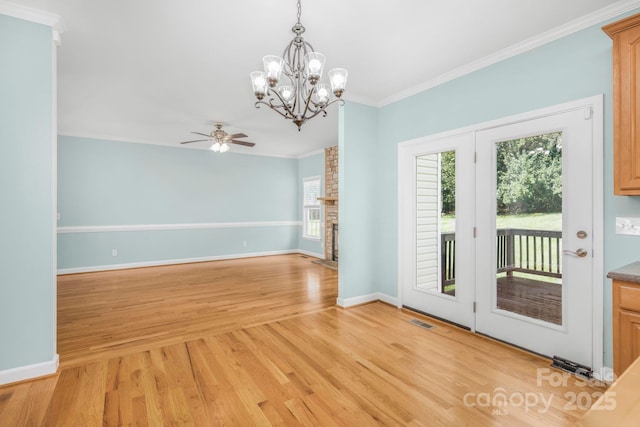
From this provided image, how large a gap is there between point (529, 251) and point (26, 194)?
166 inches

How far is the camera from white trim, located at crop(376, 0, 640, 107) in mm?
2211

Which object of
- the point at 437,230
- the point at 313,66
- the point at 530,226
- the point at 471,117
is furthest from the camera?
the point at 437,230

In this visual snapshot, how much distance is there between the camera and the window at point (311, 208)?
8.10 metres

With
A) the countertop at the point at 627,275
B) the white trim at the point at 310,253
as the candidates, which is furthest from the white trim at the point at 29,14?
the white trim at the point at 310,253

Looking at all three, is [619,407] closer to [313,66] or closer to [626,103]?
[313,66]

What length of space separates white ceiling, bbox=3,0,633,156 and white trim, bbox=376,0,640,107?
0.12ft

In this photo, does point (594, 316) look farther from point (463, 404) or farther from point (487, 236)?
point (463, 404)

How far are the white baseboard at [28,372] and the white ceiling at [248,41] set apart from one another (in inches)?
107

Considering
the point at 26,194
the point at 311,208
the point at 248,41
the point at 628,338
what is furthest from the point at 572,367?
the point at 311,208

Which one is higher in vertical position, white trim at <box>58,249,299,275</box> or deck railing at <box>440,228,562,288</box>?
deck railing at <box>440,228,562,288</box>

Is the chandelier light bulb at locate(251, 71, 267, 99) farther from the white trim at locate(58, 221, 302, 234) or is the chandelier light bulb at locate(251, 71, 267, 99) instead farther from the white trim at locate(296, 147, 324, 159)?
the white trim at locate(58, 221, 302, 234)

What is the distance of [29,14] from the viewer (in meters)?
2.31

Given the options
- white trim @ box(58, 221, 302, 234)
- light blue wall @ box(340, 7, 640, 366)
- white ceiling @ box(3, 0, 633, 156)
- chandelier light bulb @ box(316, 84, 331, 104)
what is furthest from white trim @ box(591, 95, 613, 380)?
white trim @ box(58, 221, 302, 234)

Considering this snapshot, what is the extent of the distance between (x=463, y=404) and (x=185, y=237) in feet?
21.6
